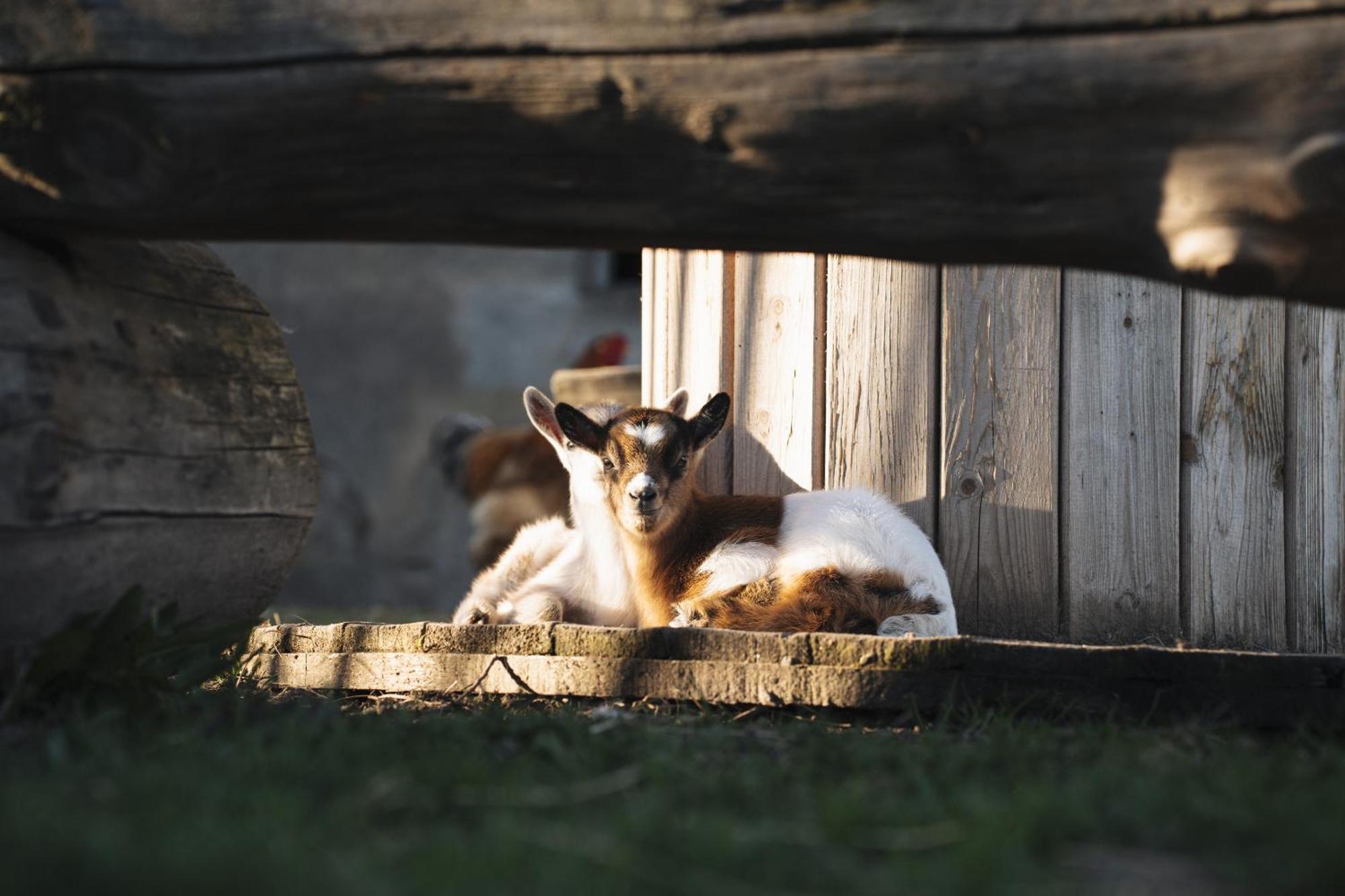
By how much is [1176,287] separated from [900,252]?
1.85 m

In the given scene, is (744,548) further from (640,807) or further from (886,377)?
(640,807)

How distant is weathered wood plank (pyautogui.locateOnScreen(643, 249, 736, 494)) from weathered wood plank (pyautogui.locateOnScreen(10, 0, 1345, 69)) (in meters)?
1.97

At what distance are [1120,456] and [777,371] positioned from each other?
1120 millimetres

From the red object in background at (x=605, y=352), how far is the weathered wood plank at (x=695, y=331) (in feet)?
12.1

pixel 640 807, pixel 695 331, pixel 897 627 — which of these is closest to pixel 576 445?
pixel 695 331

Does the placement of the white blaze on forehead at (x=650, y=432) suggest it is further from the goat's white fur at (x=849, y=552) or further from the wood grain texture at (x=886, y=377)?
the wood grain texture at (x=886, y=377)

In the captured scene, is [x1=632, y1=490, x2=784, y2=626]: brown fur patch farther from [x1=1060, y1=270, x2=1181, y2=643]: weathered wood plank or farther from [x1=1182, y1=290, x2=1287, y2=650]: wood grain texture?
[x1=1182, y1=290, x2=1287, y2=650]: wood grain texture

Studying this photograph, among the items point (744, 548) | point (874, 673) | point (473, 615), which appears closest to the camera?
point (874, 673)

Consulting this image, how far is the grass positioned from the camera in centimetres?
183

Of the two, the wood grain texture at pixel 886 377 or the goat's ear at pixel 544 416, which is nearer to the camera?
the wood grain texture at pixel 886 377

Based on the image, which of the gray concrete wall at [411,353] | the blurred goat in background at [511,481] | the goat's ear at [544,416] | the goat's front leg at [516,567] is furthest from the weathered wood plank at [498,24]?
the gray concrete wall at [411,353]

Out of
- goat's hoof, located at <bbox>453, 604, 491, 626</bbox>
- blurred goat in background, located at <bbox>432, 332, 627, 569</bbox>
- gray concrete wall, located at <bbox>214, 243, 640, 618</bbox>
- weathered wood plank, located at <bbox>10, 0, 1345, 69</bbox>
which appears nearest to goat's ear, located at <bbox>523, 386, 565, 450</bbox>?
goat's hoof, located at <bbox>453, 604, 491, 626</bbox>

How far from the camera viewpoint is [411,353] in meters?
11.5

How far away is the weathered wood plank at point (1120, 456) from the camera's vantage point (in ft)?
13.9
